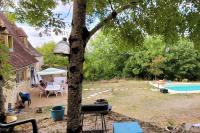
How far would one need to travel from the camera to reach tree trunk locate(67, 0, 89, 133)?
23.0 ft

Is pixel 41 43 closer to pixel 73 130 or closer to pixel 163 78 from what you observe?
pixel 163 78

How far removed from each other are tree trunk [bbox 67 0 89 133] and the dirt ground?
8.64m

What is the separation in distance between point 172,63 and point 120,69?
5.69m

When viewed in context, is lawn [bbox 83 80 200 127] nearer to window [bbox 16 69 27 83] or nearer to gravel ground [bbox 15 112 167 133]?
gravel ground [bbox 15 112 167 133]

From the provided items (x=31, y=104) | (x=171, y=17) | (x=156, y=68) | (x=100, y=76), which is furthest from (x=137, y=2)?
(x=100, y=76)

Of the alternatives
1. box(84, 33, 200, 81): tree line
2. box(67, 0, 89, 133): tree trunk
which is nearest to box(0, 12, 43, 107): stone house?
box(84, 33, 200, 81): tree line

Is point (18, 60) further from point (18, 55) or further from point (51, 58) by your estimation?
point (51, 58)

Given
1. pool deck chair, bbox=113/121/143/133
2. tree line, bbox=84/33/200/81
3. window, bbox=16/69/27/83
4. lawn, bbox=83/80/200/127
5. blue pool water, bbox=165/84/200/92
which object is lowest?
lawn, bbox=83/80/200/127

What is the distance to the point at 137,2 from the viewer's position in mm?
7359

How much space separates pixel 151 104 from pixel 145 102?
0.65 metres

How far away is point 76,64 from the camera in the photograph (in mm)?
7020

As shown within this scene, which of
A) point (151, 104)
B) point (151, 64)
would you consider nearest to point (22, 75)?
point (151, 104)

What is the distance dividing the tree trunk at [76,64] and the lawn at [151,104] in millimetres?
8138

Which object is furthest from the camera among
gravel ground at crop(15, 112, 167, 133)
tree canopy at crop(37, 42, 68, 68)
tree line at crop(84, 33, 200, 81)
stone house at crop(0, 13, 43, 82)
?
tree canopy at crop(37, 42, 68, 68)
